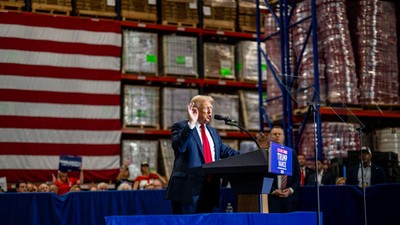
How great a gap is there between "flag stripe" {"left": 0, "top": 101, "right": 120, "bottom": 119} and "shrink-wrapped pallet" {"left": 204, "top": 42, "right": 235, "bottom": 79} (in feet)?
8.24

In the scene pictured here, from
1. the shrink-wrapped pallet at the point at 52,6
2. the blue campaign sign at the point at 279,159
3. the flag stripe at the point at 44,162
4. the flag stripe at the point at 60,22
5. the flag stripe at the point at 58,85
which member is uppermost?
the shrink-wrapped pallet at the point at 52,6

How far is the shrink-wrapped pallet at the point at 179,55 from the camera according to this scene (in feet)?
48.2

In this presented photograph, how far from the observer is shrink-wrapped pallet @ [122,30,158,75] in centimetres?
1441

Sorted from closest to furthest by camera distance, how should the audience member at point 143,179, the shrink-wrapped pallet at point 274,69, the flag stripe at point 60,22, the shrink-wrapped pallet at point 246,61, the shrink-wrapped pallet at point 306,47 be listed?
1. the shrink-wrapped pallet at point 306,47
2. the audience member at point 143,179
3. the shrink-wrapped pallet at point 274,69
4. the flag stripe at point 60,22
5. the shrink-wrapped pallet at point 246,61

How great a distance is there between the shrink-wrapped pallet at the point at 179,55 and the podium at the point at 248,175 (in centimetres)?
968

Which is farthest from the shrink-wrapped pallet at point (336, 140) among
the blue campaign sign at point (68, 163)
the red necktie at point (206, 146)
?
the red necktie at point (206, 146)

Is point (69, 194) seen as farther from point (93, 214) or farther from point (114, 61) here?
point (114, 61)

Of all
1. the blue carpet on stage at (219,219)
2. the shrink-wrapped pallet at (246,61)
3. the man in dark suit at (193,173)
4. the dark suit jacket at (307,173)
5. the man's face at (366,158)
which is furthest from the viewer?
the shrink-wrapped pallet at (246,61)

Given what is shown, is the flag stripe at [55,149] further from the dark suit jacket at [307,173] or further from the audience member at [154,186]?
the dark suit jacket at [307,173]

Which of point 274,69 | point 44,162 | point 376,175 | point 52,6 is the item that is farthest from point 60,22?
point 376,175

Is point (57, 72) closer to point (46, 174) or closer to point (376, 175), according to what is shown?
point (46, 174)

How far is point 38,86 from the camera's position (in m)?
13.8

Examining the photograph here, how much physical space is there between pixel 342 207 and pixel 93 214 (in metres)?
3.37

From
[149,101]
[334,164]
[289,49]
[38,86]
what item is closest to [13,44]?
[38,86]
